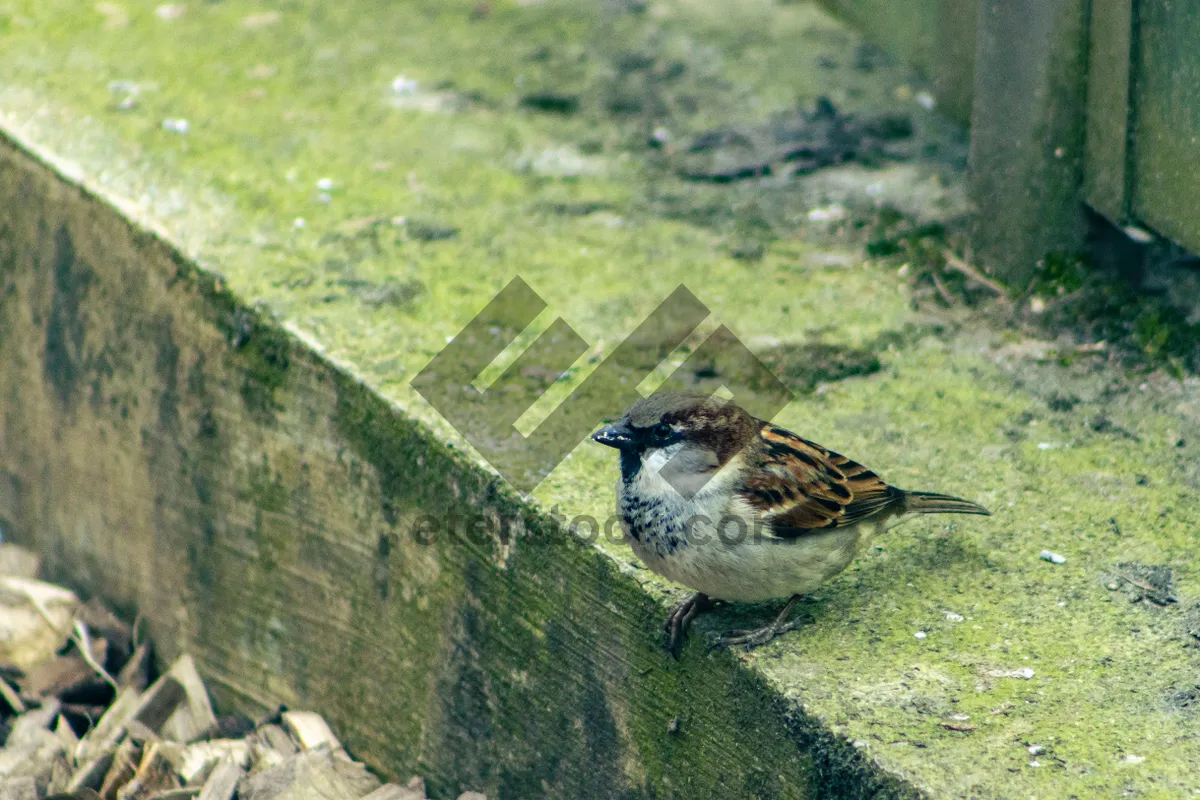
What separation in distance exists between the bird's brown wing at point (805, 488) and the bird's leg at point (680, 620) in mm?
235

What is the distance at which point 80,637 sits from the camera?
4543 mm

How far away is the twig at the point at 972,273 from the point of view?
4152 mm

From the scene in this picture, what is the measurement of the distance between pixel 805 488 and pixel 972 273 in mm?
1636

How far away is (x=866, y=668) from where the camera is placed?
2.73m

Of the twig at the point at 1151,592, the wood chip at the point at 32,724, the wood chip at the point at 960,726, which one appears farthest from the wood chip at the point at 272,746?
the twig at the point at 1151,592

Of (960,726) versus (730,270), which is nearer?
(960,726)

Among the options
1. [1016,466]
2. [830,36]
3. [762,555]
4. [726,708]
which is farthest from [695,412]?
[830,36]

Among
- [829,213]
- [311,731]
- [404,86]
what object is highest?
[404,86]

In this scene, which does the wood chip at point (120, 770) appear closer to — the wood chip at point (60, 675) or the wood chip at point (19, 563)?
the wood chip at point (60, 675)

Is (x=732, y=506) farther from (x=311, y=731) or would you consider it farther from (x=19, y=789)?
(x=19, y=789)

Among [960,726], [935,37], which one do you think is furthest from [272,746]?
[935,37]

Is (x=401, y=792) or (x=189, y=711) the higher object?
(x=401, y=792)

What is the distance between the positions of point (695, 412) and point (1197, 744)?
1125 mm

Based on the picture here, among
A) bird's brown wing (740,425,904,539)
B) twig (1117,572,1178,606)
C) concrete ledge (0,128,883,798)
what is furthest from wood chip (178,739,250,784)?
twig (1117,572,1178,606)
